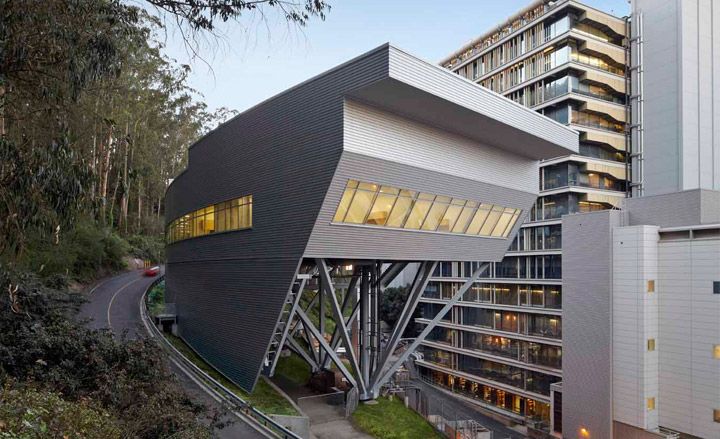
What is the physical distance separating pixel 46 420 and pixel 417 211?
542 inches

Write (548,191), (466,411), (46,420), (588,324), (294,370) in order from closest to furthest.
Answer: (46,420), (588,324), (294,370), (548,191), (466,411)

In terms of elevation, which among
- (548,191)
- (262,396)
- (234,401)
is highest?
(548,191)

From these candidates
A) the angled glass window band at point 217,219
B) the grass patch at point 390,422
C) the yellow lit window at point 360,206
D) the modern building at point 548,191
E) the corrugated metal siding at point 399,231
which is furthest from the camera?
the modern building at point 548,191

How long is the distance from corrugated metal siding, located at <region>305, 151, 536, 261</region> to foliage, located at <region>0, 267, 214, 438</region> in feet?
19.9

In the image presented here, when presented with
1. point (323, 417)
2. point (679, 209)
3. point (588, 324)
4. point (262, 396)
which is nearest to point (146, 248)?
point (262, 396)

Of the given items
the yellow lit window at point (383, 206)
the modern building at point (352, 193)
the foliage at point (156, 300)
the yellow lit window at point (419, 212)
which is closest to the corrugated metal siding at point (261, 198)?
the modern building at point (352, 193)

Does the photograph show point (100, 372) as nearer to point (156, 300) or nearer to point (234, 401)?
point (234, 401)

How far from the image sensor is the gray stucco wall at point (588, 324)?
1006 inches

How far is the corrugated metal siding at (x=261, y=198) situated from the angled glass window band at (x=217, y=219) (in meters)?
0.35

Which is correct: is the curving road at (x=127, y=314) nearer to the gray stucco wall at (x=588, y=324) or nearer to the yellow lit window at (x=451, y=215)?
the yellow lit window at (x=451, y=215)

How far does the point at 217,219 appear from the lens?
2284cm

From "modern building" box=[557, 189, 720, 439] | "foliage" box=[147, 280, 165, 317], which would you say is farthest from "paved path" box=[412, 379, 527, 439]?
"foliage" box=[147, 280, 165, 317]

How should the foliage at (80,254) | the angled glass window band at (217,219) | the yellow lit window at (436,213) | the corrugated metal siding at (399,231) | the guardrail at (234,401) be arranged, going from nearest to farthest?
the guardrail at (234,401) < the corrugated metal siding at (399,231) < the yellow lit window at (436,213) < the angled glass window band at (217,219) < the foliage at (80,254)

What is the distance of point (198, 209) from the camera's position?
82.0 feet
